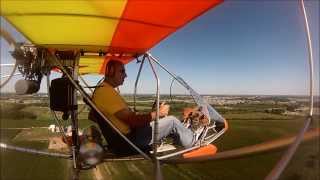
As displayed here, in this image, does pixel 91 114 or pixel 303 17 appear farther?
pixel 91 114

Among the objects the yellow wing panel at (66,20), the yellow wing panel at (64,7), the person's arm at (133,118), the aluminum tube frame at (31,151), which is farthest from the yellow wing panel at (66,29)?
the aluminum tube frame at (31,151)

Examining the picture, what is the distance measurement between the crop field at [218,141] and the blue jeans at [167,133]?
305 millimetres

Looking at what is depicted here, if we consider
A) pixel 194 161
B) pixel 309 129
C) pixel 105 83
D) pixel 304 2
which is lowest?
pixel 194 161

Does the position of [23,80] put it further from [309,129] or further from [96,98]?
[309,129]

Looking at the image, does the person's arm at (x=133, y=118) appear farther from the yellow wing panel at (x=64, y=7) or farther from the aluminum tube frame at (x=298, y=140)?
the aluminum tube frame at (x=298, y=140)

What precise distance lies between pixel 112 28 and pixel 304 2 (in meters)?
1.79

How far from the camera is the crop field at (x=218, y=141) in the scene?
4477 mm

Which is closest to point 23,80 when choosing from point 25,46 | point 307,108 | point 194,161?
point 25,46

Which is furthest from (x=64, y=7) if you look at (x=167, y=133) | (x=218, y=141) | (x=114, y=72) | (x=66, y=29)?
(x=218, y=141)

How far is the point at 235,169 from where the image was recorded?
39.0 meters

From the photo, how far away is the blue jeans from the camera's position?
518 centimetres

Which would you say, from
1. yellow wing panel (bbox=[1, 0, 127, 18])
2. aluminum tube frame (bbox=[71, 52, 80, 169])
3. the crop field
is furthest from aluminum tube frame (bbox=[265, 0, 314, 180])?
aluminum tube frame (bbox=[71, 52, 80, 169])

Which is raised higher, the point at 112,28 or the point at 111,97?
the point at 112,28

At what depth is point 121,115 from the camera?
4.99 meters
